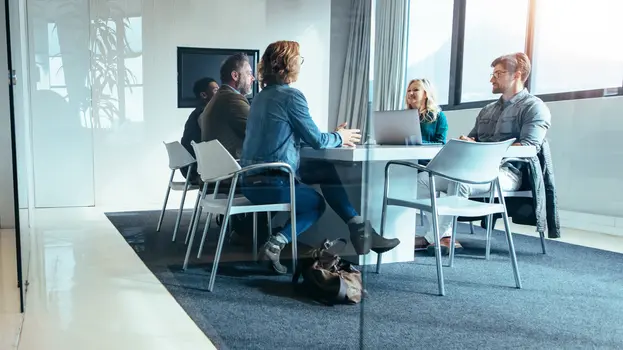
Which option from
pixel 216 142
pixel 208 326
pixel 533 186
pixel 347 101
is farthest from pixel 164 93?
pixel 533 186

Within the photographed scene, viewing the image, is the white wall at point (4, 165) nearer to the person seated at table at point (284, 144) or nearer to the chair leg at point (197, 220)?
the chair leg at point (197, 220)

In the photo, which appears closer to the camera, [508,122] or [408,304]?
[408,304]

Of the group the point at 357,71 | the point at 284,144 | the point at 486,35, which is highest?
the point at 486,35

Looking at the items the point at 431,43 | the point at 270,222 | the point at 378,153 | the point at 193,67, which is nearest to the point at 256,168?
the point at 270,222

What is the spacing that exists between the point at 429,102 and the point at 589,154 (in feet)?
4.21

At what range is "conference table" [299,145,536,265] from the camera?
2.38 m

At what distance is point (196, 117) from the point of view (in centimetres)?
226

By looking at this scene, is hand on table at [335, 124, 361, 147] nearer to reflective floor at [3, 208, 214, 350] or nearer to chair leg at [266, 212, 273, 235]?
chair leg at [266, 212, 273, 235]

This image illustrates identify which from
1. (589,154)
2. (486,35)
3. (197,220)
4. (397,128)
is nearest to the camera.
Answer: (197,220)

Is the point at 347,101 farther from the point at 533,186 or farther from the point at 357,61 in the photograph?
the point at 533,186

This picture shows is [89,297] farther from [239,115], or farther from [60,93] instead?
[239,115]

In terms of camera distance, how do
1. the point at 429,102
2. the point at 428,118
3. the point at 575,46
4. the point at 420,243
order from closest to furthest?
the point at 420,243, the point at 428,118, the point at 429,102, the point at 575,46

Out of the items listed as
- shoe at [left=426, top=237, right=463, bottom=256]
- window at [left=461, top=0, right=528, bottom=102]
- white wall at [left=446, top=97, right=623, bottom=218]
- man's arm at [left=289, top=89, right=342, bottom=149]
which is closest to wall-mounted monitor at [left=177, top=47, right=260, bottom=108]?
man's arm at [left=289, top=89, right=342, bottom=149]

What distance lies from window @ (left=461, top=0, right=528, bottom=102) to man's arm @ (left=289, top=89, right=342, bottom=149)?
214 centimetres
